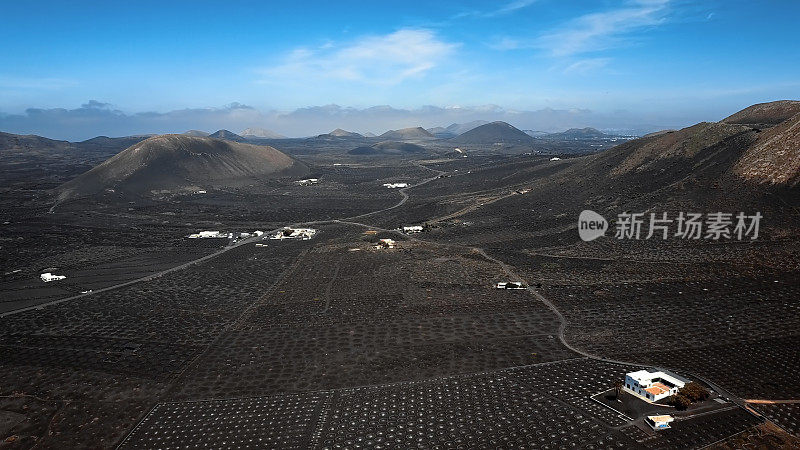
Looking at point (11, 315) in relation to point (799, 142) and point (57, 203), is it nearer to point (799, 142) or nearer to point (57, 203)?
point (57, 203)

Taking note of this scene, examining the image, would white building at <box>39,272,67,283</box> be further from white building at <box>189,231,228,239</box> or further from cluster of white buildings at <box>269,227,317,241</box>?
cluster of white buildings at <box>269,227,317,241</box>

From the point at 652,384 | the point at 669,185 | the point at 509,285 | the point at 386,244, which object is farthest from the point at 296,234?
the point at 652,384

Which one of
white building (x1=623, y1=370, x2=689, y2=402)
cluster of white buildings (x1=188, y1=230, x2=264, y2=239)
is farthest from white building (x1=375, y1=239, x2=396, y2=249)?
white building (x1=623, y1=370, x2=689, y2=402)

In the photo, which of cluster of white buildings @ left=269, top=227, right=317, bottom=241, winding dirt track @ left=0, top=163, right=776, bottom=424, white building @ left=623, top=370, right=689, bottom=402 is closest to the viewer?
white building @ left=623, top=370, right=689, bottom=402

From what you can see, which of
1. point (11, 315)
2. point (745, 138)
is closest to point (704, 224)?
point (745, 138)

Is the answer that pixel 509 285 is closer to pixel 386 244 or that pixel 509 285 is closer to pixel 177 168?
pixel 386 244

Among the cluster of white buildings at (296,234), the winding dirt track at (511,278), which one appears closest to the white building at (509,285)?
the winding dirt track at (511,278)
